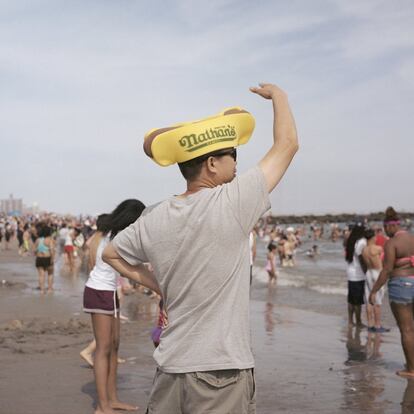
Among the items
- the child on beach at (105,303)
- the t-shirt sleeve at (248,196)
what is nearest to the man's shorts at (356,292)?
the child on beach at (105,303)

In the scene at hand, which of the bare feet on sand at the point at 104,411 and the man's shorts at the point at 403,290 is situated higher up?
the man's shorts at the point at 403,290

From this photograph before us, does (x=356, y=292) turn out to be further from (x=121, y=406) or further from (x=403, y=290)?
(x=121, y=406)

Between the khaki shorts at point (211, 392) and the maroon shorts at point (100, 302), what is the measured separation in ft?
9.56

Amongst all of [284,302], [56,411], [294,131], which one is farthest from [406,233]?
[284,302]

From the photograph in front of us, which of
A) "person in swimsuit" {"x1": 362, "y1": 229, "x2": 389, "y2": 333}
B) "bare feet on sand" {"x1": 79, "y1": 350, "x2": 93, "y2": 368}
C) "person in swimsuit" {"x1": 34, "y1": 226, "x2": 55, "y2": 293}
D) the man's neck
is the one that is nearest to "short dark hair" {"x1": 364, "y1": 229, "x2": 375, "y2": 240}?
"person in swimsuit" {"x1": 362, "y1": 229, "x2": 389, "y2": 333}

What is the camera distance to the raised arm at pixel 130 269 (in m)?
2.79

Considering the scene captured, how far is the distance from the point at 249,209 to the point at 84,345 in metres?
6.74

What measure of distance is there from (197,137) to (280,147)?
0.33 m

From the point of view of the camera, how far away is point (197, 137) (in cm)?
250

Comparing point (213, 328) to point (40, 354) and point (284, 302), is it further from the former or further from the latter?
point (284, 302)

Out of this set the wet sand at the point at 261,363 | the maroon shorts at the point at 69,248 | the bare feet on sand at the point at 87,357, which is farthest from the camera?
the maroon shorts at the point at 69,248

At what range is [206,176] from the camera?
2.61 meters

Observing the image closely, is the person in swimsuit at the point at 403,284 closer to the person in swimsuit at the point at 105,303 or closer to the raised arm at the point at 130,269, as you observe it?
the person in swimsuit at the point at 105,303

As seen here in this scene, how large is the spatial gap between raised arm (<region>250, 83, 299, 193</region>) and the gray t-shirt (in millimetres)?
53
